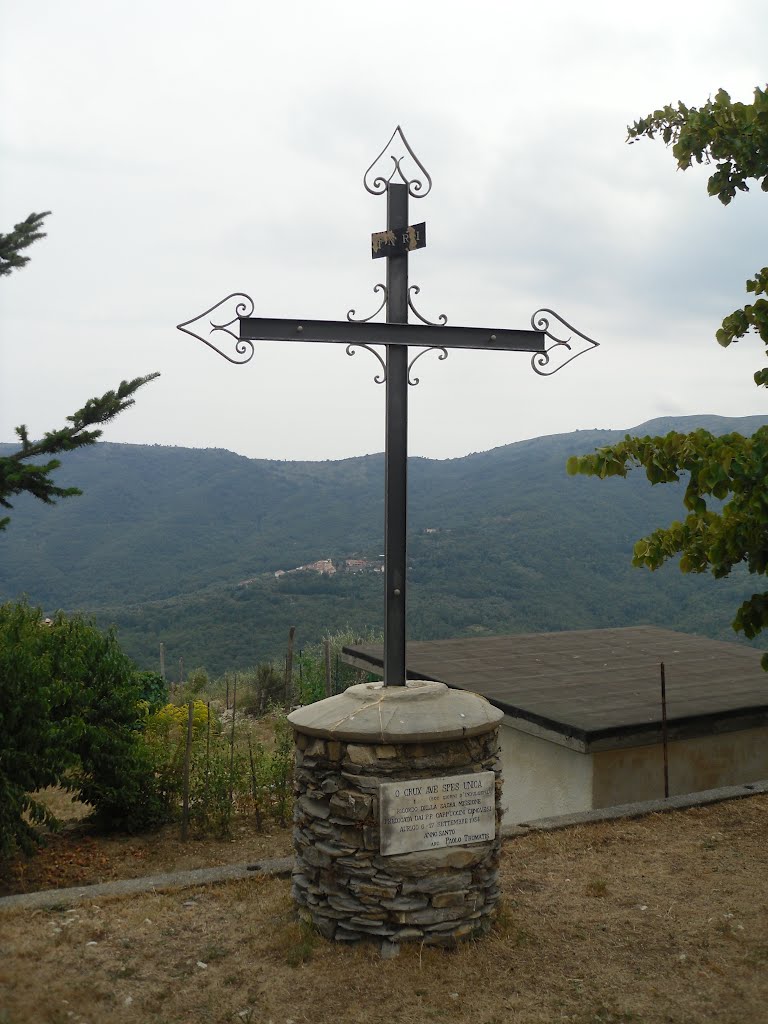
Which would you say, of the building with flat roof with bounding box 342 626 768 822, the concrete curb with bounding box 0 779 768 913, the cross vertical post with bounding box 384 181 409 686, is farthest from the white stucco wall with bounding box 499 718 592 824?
the cross vertical post with bounding box 384 181 409 686

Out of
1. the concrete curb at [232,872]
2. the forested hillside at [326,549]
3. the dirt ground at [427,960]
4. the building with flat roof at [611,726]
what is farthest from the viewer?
the forested hillside at [326,549]

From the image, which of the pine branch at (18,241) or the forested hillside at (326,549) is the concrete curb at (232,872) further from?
the forested hillside at (326,549)

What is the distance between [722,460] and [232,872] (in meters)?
4.24

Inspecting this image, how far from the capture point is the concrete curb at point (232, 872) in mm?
5508

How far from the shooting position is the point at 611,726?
818 cm

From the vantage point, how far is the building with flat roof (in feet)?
27.9

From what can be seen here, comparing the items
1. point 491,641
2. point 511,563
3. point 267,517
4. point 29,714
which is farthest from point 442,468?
point 29,714

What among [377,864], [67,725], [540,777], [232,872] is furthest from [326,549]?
[377,864]

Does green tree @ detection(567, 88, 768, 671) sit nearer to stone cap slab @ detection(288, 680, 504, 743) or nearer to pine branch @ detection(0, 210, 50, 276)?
stone cap slab @ detection(288, 680, 504, 743)

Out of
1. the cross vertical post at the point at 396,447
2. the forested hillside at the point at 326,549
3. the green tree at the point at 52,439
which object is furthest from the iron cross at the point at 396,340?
the forested hillside at the point at 326,549

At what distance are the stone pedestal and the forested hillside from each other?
32125mm

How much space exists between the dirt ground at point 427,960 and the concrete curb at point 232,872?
0.11 meters

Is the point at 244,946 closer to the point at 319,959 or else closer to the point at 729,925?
the point at 319,959

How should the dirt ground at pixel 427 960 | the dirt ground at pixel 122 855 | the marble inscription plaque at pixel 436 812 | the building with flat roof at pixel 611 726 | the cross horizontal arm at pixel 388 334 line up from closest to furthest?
the dirt ground at pixel 427 960 → the marble inscription plaque at pixel 436 812 → the cross horizontal arm at pixel 388 334 → the dirt ground at pixel 122 855 → the building with flat roof at pixel 611 726
